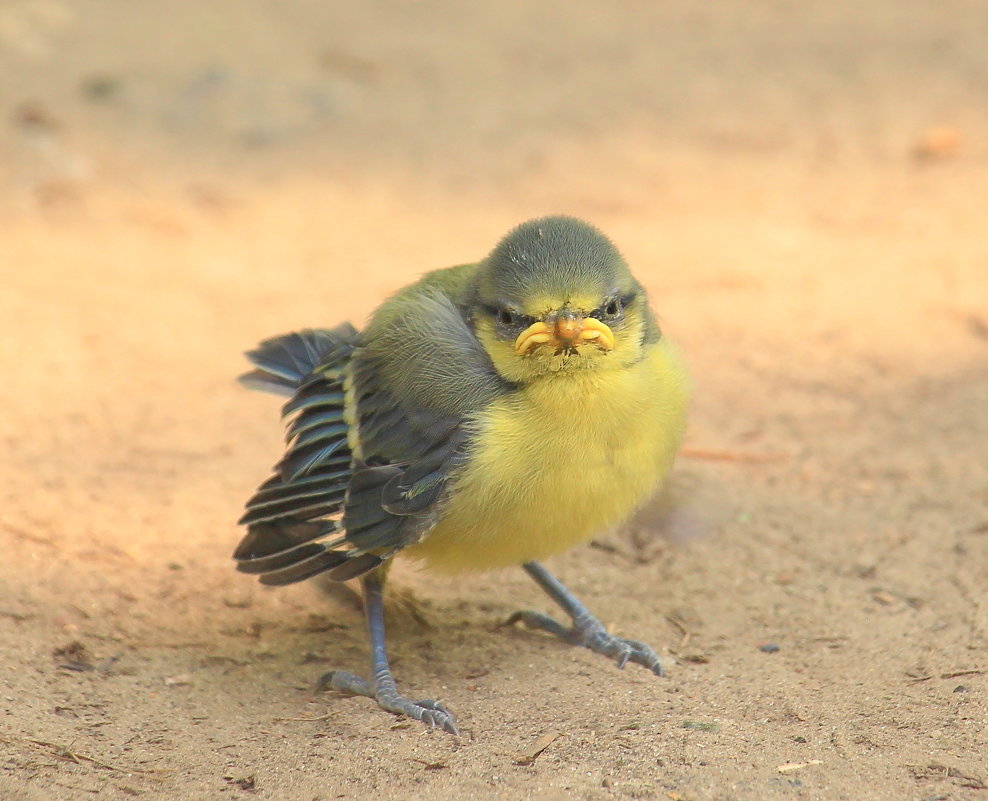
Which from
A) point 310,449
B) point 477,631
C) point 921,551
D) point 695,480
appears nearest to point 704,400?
point 695,480

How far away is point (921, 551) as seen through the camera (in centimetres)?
455

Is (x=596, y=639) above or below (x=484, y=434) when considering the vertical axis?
below

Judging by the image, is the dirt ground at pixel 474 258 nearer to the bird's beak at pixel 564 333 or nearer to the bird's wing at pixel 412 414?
the bird's wing at pixel 412 414

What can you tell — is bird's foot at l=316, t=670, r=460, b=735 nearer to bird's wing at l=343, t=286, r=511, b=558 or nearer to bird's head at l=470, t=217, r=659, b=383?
bird's wing at l=343, t=286, r=511, b=558

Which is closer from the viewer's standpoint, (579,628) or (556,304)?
(556,304)

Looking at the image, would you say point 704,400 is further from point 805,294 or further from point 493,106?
point 493,106

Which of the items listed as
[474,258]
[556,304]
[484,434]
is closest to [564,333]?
[556,304]

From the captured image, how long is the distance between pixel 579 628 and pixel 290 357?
144 cm

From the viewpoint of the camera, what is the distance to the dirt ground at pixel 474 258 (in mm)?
3430

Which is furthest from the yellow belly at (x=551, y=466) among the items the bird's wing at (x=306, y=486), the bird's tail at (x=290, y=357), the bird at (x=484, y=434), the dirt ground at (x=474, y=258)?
the bird's tail at (x=290, y=357)

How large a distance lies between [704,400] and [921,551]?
1456mm

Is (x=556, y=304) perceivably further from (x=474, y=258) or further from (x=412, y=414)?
(x=474, y=258)

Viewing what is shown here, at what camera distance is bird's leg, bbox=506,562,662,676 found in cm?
404

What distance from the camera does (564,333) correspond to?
3482mm
